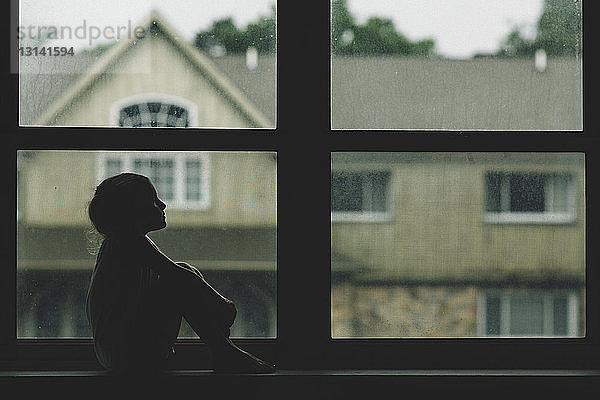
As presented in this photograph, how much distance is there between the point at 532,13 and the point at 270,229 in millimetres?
889

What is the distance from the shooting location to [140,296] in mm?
2156

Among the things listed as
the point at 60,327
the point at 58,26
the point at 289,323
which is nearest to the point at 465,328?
the point at 289,323

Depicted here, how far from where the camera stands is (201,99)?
240 cm

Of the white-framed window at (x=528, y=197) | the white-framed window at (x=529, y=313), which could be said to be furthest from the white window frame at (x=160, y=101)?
the white-framed window at (x=529, y=313)

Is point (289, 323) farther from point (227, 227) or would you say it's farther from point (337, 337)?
point (227, 227)

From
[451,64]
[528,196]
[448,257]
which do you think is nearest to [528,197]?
[528,196]

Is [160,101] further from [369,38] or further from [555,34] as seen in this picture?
[555,34]

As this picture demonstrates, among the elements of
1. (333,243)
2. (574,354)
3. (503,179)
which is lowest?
(574,354)

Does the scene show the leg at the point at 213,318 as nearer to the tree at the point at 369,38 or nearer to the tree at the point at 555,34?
the tree at the point at 369,38

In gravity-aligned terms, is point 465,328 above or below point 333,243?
below

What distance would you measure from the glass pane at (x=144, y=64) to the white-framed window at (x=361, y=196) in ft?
0.83

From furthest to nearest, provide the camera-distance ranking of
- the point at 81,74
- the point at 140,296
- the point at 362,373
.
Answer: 1. the point at 81,74
2. the point at 362,373
3. the point at 140,296

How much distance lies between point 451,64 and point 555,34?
289 millimetres

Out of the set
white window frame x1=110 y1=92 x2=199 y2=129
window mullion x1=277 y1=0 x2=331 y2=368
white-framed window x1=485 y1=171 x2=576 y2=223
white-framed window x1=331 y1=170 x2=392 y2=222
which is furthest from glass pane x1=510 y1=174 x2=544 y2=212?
white window frame x1=110 y1=92 x2=199 y2=129
